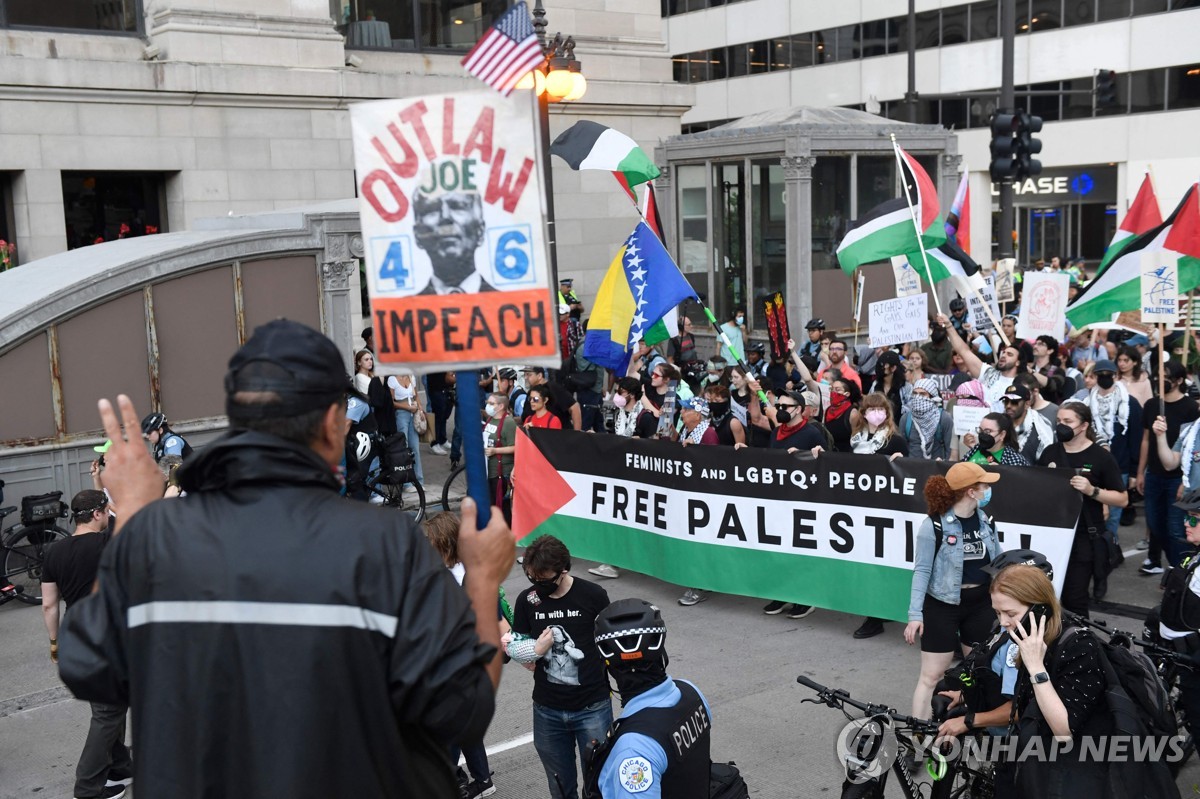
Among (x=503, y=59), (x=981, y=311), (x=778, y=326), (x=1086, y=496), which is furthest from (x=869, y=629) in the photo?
(x=503, y=59)

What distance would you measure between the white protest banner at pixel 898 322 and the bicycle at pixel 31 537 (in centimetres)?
828

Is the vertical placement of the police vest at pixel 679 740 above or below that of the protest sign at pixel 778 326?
below

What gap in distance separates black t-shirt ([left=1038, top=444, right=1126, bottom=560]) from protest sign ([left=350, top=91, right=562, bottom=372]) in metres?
6.31

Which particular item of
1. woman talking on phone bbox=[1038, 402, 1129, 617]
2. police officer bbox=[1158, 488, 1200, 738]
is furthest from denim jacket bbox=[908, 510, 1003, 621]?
woman talking on phone bbox=[1038, 402, 1129, 617]

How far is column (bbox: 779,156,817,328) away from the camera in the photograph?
18844 millimetres

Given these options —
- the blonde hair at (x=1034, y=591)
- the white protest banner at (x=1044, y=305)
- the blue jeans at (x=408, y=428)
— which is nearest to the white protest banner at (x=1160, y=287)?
the white protest banner at (x=1044, y=305)

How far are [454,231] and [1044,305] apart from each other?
37.7 feet

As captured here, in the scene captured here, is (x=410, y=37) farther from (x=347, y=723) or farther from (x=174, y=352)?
(x=347, y=723)

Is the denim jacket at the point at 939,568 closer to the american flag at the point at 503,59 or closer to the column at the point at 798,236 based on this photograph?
the american flag at the point at 503,59

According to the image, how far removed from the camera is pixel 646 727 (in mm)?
4000

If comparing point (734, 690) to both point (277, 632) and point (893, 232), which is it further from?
point (893, 232)

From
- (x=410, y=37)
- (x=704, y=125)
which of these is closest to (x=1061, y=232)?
(x=704, y=125)

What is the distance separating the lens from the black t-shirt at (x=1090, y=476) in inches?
320

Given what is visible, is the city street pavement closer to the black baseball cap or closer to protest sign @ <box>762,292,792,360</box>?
protest sign @ <box>762,292,792,360</box>
